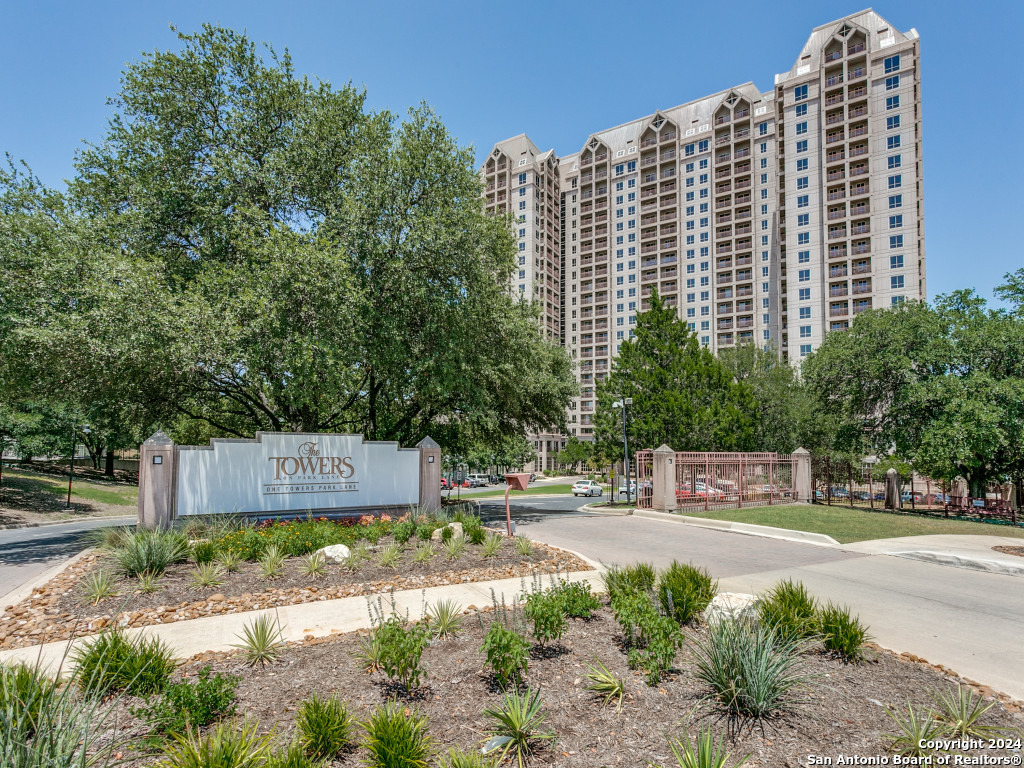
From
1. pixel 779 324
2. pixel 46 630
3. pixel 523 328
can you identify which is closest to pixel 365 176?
pixel 523 328

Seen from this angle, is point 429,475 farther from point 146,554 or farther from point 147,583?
point 147,583

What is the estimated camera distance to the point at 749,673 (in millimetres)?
4309

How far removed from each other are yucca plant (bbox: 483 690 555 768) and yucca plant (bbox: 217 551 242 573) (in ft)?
21.8

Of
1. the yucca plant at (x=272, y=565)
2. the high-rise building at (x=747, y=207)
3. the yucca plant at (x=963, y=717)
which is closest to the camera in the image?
the yucca plant at (x=963, y=717)

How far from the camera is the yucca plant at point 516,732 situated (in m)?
3.71

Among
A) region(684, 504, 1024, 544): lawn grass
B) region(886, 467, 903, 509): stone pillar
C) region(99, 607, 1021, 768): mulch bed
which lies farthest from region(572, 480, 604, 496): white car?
region(99, 607, 1021, 768): mulch bed

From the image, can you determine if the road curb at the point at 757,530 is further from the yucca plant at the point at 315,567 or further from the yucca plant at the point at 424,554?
the yucca plant at the point at 315,567

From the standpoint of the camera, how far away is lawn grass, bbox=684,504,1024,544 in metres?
16.5

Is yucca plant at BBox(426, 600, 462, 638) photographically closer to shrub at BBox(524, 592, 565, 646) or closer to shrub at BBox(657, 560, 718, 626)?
shrub at BBox(524, 592, 565, 646)

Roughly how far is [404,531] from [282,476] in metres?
4.09

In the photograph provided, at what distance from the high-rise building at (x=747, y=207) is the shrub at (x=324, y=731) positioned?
68853mm

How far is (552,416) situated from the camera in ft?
80.5

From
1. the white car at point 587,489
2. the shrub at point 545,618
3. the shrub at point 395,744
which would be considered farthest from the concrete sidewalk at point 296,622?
the white car at point 587,489

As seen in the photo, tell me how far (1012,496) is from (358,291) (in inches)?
1442
